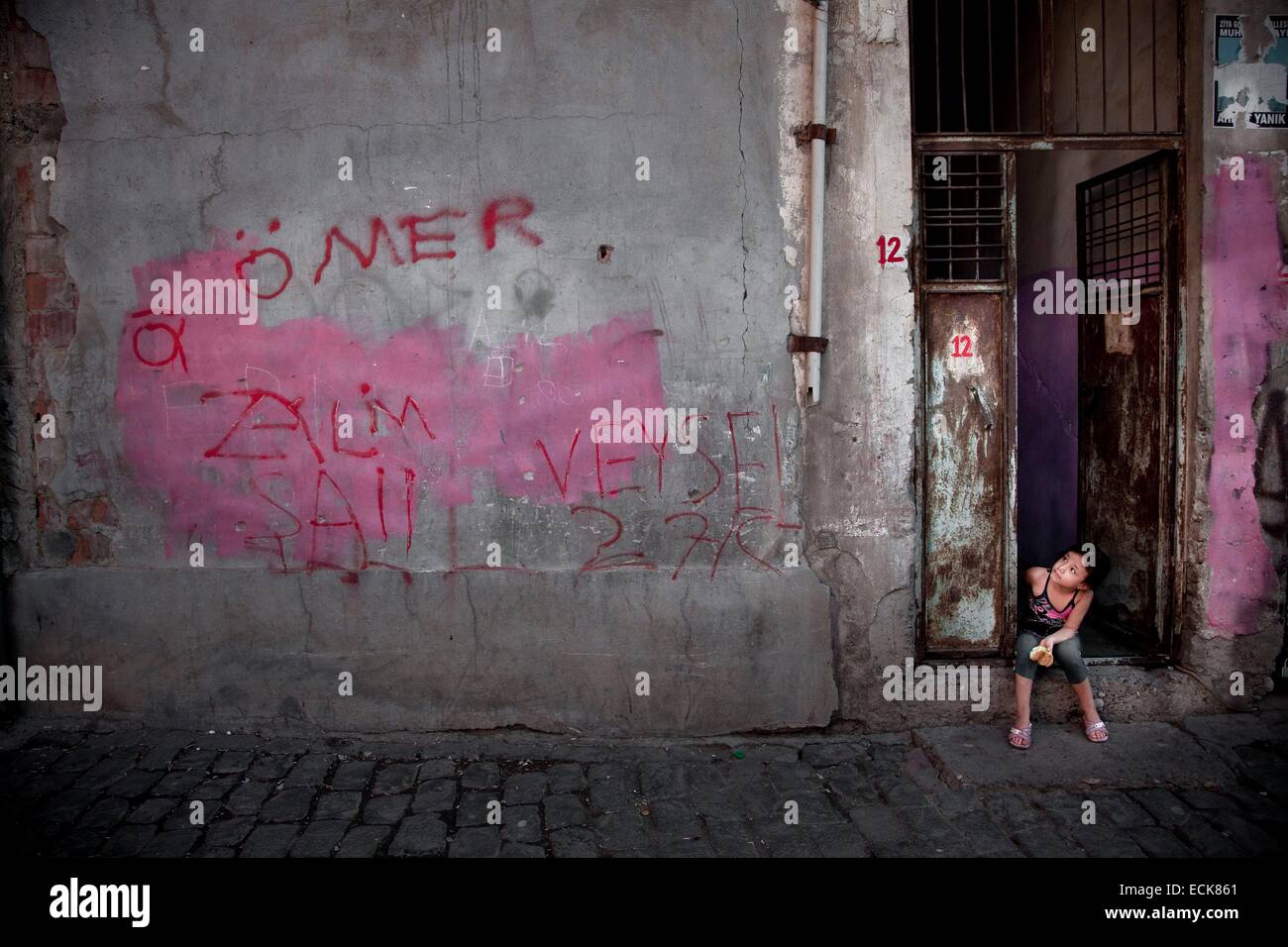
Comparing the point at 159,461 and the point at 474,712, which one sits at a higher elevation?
the point at 159,461

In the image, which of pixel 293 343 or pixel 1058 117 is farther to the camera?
pixel 1058 117

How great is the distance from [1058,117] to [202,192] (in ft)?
19.5

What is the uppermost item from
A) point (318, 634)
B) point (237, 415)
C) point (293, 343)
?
point (293, 343)

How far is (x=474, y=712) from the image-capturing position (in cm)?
471

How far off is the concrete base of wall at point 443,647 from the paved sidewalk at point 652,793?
0.50ft

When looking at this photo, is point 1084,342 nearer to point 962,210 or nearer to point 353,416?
point 962,210

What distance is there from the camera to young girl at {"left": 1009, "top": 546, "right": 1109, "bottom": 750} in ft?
14.6

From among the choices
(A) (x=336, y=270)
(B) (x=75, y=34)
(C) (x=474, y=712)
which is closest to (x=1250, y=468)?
(C) (x=474, y=712)

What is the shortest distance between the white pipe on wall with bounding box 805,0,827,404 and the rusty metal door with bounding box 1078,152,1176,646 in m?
2.11

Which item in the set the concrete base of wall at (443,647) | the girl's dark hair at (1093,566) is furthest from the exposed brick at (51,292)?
the girl's dark hair at (1093,566)

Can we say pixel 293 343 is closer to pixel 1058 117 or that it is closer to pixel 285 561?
pixel 285 561

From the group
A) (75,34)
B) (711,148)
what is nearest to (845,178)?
(711,148)

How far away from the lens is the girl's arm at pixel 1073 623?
175 inches

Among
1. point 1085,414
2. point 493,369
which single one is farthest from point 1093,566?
point 493,369
